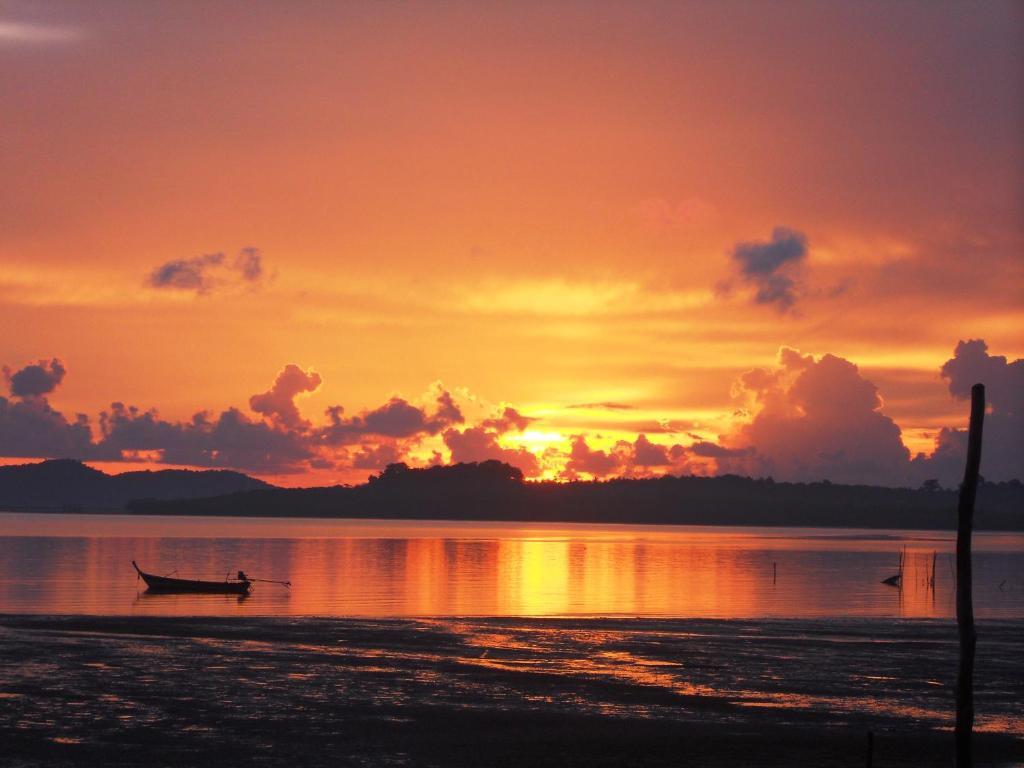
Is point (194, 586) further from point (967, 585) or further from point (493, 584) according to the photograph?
point (967, 585)

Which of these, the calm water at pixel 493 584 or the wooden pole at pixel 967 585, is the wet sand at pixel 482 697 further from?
the calm water at pixel 493 584

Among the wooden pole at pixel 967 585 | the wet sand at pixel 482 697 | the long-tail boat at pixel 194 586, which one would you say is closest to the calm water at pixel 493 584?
the long-tail boat at pixel 194 586

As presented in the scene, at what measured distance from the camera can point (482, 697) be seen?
3662 cm

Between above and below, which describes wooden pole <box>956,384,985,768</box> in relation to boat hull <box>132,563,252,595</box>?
above

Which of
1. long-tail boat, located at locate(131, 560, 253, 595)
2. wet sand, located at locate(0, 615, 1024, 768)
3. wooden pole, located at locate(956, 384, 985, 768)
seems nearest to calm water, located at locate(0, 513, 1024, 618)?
long-tail boat, located at locate(131, 560, 253, 595)

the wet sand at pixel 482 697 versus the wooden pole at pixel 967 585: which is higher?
the wooden pole at pixel 967 585

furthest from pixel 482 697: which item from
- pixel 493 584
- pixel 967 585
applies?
pixel 493 584

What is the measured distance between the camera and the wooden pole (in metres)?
21.0

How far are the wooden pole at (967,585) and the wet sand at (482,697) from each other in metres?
7.36

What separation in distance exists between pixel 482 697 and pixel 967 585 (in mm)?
18184

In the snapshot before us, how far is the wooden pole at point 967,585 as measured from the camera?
21.0m

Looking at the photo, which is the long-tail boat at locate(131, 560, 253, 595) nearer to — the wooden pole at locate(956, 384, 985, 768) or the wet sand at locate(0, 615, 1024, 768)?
the wet sand at locate(0, 615, 1024, 768)

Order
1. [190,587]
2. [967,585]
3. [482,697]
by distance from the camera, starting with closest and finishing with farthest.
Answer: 1. [967,585]
2. [482,697]
3. [190,587]

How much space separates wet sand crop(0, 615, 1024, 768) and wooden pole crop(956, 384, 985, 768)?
7.36 meters
